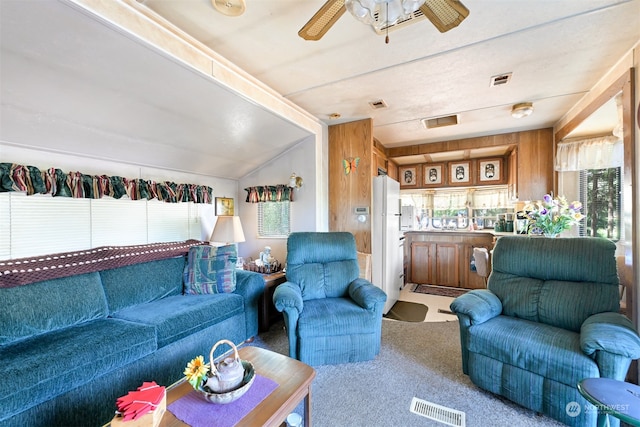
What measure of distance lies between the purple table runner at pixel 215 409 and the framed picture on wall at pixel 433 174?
4780mm

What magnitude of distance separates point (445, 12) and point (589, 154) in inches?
131

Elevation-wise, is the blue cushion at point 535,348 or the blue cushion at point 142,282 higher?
the blue cushion at point 142,282

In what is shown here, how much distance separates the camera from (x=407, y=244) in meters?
4.76

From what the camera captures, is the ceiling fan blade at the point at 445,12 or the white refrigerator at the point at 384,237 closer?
the ceiling fan blade at the point at 445,12

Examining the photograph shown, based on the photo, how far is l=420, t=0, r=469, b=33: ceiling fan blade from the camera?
1.28 m

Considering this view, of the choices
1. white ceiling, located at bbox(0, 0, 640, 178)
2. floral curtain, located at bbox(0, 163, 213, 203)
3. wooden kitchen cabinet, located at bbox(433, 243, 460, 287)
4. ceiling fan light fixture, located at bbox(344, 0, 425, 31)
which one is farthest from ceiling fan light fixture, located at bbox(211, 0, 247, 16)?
wooden kitchen cabinet, located at bbox(433, 243, 460, 287)

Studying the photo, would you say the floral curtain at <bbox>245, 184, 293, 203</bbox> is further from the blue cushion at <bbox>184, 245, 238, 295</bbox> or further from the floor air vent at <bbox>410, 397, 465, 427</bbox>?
the floor air vent at <bbox>410, 397, 465, 427</bbox>

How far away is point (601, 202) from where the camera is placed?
3.31 meters

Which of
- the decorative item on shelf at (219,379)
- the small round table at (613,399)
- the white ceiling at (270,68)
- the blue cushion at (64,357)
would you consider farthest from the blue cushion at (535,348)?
the blue cushion at (64,357)

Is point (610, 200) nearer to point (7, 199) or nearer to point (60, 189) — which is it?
point (60, 189)

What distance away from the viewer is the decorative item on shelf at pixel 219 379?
3.62ft

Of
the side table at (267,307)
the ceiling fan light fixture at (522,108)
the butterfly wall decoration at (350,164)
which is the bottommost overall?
the side table at (267,307)

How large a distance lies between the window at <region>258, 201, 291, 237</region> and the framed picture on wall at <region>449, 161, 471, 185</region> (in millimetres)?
3255

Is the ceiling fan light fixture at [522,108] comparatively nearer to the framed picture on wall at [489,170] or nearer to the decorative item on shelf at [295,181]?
the framed picture on wall at [489,170]
